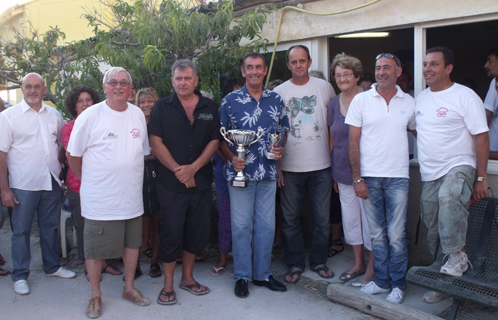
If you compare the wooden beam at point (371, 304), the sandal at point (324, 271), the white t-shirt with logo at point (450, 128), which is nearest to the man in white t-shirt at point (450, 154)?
the white t-shirt with logo at point (450, 128)

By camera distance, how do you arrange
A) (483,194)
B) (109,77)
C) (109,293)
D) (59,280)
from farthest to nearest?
(59,280) < (109,293) < (109,77) < (483,194)

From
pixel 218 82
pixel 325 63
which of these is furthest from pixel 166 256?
pixel 325 63

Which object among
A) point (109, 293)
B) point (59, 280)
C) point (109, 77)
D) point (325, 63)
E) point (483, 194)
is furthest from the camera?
point (325, 63)

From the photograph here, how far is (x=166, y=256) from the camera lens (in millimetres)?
3967

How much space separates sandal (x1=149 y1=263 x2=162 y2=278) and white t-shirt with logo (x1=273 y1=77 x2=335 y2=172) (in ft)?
5.50

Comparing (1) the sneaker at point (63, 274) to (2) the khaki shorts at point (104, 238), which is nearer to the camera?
(2) the khaki shorts at point (104, 238)

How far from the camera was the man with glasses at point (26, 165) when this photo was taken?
14.1 ft

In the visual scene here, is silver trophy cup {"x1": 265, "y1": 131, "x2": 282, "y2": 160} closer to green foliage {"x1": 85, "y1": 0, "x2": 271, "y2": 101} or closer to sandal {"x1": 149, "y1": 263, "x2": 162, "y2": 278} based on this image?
green foliage {"x1": 85, "y1": 0, "x2": 271, "y2": 101}

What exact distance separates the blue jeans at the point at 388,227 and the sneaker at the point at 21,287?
328cm

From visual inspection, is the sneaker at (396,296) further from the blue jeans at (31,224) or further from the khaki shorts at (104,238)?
the blue jeans at (31,224)

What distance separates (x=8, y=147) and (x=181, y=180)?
182cm

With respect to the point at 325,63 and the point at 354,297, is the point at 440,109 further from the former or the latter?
the point at 325,63

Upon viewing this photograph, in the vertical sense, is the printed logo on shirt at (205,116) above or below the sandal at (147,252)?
above

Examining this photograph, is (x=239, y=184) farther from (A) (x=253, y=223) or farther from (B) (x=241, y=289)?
(B) (x=241, y=289)
